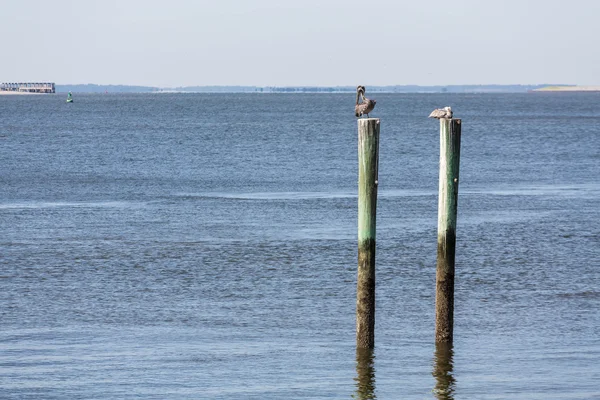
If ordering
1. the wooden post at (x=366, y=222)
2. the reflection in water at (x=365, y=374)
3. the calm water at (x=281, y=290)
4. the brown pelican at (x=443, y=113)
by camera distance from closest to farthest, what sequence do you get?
the reflection in water at (x=365, y=374), the wooden post at (x=366, y=222), the calm water at (x=281, y=290), the brown pelican at (x=443, y=113)

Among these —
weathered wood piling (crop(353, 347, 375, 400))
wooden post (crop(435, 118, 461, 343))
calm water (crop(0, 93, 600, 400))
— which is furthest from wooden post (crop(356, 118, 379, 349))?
wooden post (crop(435, 118, 461, 343))

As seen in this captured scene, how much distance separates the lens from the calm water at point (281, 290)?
14742 mm

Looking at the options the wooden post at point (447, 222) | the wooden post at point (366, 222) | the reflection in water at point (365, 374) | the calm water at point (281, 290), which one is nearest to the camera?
the reflection in water at point (365, 374)

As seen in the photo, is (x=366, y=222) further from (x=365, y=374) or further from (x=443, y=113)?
(x=365, y=374)

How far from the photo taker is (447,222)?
49.5 ft

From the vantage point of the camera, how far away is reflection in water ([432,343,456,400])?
14.2 m

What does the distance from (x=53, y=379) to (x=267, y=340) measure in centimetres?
385

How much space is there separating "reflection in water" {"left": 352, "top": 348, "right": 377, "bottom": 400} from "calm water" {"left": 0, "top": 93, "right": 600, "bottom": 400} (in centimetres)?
4

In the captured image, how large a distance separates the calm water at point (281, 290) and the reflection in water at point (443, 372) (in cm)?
4

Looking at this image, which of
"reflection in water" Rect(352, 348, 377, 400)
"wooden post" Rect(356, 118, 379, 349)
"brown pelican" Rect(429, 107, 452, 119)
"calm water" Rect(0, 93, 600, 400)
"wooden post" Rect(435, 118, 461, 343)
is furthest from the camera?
"brown pelican" Rect(429, 107, 452, 119)

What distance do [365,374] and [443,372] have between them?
44.4 inches

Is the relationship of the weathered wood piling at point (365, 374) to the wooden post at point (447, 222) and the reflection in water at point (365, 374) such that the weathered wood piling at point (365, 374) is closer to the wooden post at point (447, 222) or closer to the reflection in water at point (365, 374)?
the reflection in water at point (365, 374)

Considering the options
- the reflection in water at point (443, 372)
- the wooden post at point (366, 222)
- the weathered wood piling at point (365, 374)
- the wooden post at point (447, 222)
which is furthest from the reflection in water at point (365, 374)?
the wooden post at point (447, 222)

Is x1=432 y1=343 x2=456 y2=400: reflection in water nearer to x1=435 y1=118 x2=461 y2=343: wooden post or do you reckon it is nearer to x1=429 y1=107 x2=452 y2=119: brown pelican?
x1=435 y1=118 x2=461 y2=343: wooden post
